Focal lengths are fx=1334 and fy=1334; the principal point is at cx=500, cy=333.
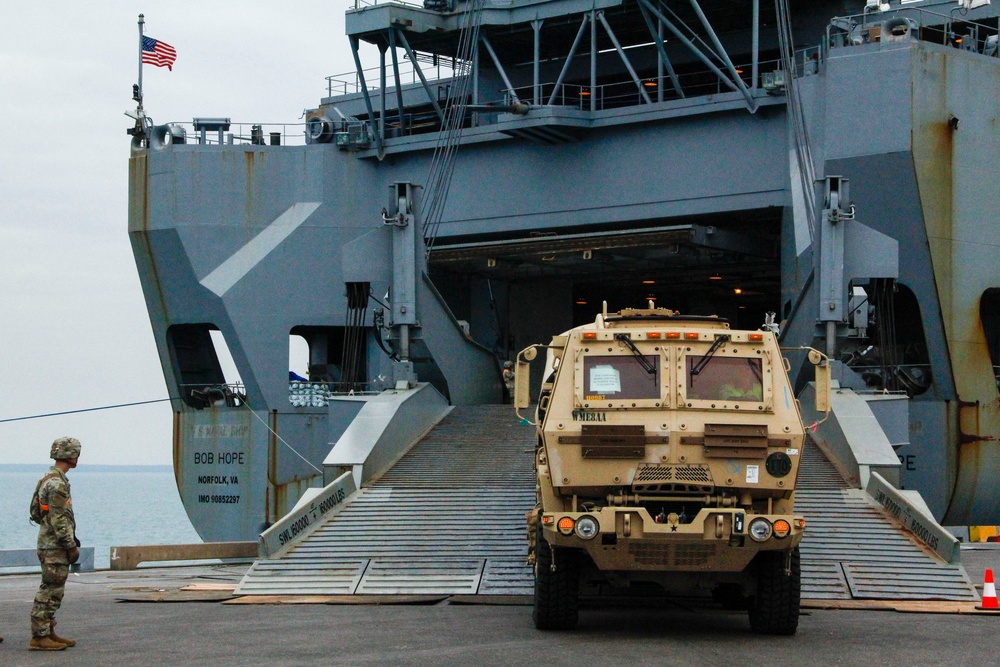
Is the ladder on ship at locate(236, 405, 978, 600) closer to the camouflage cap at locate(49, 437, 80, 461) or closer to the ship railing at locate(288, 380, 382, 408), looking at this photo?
the camouflage cap at locate(49, 437, 80, 461)

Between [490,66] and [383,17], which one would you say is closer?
[383,17]

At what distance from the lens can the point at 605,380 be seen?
12180 mm

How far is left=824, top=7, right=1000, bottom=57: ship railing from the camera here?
82.6 feet

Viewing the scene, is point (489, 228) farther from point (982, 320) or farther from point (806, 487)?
point (806, 487)

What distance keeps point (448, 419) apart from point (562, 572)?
1228 centimetres

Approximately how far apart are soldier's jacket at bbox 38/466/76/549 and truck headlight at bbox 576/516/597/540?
416 centimetres

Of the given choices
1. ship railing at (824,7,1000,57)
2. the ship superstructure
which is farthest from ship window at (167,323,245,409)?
ship railing at (824,7,1000,57)

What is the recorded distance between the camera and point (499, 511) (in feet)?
58.3

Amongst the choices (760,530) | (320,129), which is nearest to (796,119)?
(320,129)

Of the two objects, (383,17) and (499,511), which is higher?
(383,17)

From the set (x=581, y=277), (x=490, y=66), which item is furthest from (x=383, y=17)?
(x=581, y=277)

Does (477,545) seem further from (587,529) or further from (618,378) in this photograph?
(587,529)

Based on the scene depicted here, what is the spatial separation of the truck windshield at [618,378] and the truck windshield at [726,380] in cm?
34

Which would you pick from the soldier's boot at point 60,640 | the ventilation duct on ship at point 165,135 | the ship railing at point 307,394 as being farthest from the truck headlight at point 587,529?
the ventilation duct on ship at point 165,135
